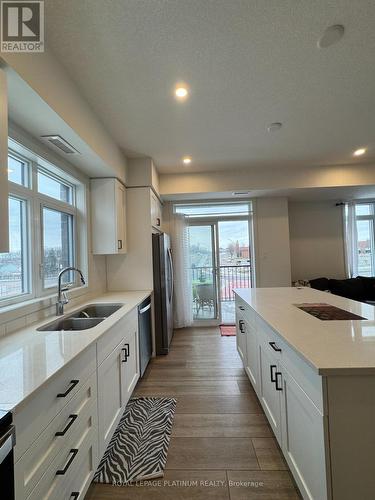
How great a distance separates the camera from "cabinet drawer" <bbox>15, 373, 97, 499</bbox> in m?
0.86

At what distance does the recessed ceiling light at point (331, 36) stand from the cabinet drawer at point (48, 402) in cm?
239

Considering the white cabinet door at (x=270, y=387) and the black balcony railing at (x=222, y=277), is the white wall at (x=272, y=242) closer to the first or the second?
the black balcony railing at (x=222, y=277)

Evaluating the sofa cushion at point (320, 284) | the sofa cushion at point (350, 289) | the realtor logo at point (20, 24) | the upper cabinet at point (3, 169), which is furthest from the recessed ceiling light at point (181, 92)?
the sofa cushion at point (350, 289)

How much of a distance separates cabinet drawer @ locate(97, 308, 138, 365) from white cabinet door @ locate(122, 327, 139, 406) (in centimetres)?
8

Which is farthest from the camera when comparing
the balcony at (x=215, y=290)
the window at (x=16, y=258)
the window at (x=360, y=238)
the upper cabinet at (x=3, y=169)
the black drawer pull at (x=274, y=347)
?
the window at (x=360, y=238)

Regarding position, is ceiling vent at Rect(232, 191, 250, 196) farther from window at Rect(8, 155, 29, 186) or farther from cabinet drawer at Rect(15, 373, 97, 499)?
cabinet drawer at Rect(15, 373, 97, 499)

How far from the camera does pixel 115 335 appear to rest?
189 centimetres

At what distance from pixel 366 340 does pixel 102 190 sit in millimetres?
2926

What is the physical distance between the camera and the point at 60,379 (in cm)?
112

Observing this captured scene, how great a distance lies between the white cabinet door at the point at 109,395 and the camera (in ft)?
5.05

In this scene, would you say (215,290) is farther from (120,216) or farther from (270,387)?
(270,387)

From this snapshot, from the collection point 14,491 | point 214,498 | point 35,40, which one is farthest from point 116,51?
point 214,498

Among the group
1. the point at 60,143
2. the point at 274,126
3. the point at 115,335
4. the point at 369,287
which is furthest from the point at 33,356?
the point at 369,287

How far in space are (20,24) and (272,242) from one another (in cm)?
431
